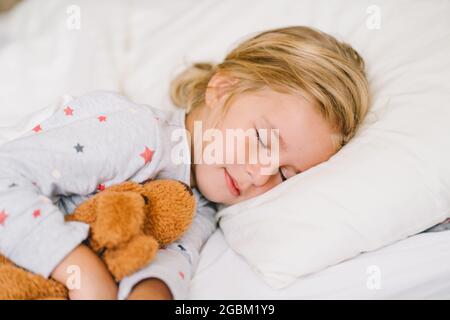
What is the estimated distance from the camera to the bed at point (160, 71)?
808mm

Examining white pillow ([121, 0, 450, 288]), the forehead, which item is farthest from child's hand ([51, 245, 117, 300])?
the forehead

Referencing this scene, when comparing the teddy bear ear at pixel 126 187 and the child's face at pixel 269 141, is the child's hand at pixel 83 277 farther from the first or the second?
the child's face at pixel 269 141

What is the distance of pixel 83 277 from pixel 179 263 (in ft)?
0.56

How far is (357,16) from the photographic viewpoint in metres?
1.17

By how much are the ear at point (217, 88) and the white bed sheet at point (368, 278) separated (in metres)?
0.37

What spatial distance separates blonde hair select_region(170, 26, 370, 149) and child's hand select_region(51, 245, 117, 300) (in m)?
0.43

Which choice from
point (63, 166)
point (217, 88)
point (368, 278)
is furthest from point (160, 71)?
point (368, 278)

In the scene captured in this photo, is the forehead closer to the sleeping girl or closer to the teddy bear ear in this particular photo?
the sleeping girl

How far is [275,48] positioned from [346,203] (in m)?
0.41

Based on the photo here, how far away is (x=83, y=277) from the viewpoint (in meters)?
0.72

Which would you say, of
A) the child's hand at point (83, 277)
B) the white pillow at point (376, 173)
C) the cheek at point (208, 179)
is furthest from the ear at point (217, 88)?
the child's hand at point (83, 277)

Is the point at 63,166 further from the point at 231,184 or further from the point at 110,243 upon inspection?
the point at 231,184

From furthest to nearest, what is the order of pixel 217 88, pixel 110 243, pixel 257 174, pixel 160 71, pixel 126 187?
pixel 160 71
pixel 217 88
pixel 257 174
pixel 126 187
pixel 110 243
